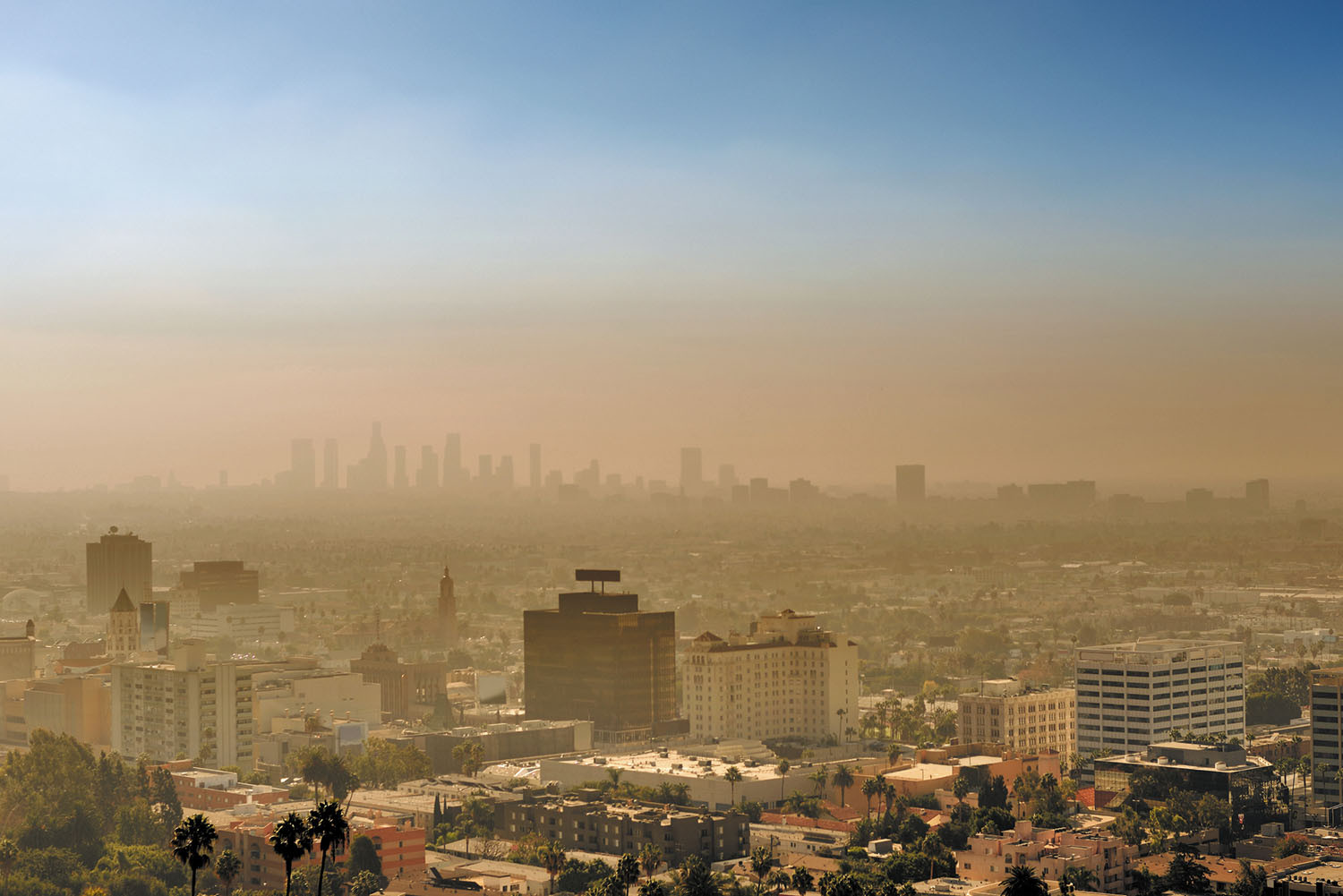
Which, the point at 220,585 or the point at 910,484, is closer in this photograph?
the point at 220,585

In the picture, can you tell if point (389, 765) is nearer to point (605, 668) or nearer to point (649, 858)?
point (605, 668)

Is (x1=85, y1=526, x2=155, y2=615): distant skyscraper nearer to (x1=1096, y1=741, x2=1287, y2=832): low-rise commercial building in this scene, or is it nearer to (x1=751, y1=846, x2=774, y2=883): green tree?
(x1=1096, y1=741, x2=1287, y2=832): low-rise commercial building

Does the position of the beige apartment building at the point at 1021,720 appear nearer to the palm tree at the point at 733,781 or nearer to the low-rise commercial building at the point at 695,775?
the low-rise commercial building at the point at 695,775

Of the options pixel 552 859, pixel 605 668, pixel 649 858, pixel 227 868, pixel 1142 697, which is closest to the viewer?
pixel 227 868

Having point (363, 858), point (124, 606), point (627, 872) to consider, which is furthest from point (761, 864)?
point (124, 606)

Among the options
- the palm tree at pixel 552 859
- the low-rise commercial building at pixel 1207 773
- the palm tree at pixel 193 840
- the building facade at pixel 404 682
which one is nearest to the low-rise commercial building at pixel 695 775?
the palm tree at pixel 552 859

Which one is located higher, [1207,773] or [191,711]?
[191,711]

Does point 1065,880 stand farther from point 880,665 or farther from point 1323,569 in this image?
point 1323,569

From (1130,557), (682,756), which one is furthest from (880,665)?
(1130,557)
